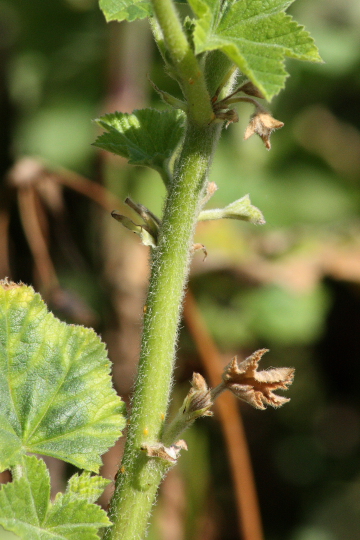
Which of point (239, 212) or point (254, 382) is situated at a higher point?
point (239, 212)

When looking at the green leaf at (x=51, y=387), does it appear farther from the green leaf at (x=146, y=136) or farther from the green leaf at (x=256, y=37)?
the green leaf at (x=256, y=37)

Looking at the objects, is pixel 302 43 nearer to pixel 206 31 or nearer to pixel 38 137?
pixel 206 31

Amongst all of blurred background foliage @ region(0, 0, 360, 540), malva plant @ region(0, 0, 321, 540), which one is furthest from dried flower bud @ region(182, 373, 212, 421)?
blurred background foliage @ region(0, 0, 360, 540)

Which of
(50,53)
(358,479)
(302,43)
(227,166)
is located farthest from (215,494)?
(50,53)

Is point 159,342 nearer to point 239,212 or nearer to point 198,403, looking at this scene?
point 198,403

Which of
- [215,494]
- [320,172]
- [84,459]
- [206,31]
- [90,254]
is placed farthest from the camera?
[320,172]

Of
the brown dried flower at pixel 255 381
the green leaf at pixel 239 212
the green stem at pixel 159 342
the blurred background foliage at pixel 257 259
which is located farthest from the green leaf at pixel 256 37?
the blurred background foliage at pixel 257 259

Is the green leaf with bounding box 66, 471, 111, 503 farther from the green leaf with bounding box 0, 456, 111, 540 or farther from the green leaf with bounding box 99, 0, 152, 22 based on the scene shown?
the green leaf with bounding box 99, 0, 152, 22

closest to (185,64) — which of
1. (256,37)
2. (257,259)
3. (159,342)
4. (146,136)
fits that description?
(256,37)
